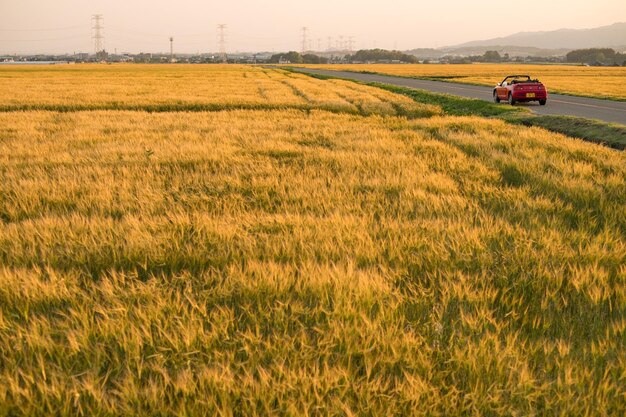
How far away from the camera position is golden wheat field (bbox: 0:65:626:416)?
6.12ft

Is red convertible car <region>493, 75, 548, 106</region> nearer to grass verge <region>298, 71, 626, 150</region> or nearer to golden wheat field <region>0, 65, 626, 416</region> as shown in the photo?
grass verge <region>298, 71, 626, 150</region>

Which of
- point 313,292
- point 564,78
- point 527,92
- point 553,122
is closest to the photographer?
point 313,292

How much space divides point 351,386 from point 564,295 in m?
1.66

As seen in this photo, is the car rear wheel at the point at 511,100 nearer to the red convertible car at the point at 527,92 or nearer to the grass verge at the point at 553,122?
the red convertible car at the point at 527,92

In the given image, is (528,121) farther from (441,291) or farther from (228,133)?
(441,291)

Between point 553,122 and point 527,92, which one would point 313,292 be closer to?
point 553,122

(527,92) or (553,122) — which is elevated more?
(527,92)

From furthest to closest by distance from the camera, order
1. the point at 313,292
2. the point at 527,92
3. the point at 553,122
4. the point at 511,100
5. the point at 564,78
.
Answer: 1. the point at 564,78
2. the point at 511,100
3. the point at 527,92
4. the point at 553,122
5. the point at 313,292

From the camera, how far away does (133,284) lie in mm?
2801

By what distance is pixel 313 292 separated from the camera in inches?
107

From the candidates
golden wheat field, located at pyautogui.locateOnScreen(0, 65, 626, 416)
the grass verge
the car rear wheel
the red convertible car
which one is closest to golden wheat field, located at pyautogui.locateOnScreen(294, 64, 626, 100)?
the red convertible car

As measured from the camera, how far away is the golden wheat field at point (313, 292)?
1.86m

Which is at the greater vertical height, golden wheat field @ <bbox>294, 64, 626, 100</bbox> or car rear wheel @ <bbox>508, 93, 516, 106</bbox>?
golden wheat field @ <bbox>294, 64, 626, 100</bbox>

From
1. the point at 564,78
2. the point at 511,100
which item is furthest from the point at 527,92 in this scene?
the point at 564,78
